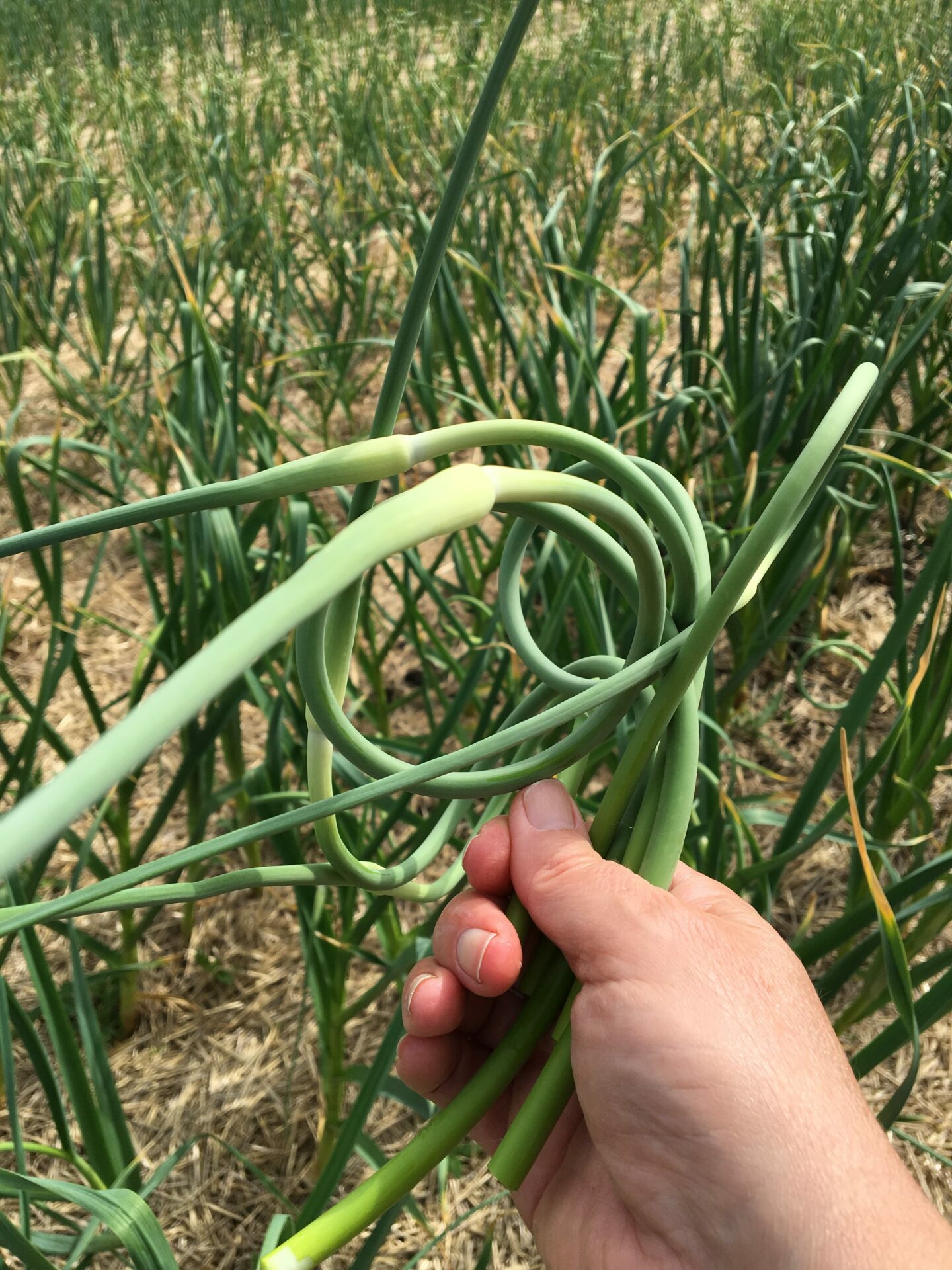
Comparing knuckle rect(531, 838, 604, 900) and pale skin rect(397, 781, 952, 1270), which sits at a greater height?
knuckle rect(531, 838, 604, 900)

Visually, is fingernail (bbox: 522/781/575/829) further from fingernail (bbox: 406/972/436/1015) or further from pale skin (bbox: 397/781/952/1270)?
fingernail (bbox: 406/972/436/1015)

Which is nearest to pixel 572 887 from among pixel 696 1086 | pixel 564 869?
pixel 564 869

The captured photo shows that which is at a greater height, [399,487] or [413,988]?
[399,487]

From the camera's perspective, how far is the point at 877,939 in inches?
26.6

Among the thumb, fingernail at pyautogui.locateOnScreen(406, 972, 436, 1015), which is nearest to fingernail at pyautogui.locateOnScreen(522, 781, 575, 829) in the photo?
the thumb

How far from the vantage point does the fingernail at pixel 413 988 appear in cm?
60

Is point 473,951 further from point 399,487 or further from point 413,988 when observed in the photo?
point 399,487

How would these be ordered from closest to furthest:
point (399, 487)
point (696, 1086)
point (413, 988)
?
point (696, 1086) < point (413, 988) < point (399, 487)

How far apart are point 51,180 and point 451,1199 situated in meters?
2.70

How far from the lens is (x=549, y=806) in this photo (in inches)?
21.5

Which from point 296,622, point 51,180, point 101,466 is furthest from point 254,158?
point 296,622

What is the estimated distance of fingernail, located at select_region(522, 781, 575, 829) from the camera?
1.77ft

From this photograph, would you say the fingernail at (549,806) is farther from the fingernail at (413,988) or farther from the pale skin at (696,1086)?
Result: the fingernail at (413,988)

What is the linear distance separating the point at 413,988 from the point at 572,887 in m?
0.18
